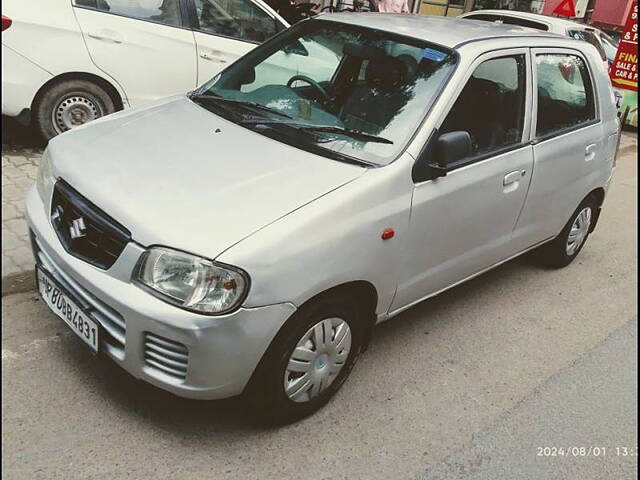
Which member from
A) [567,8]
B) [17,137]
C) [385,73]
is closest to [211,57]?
[17,137]

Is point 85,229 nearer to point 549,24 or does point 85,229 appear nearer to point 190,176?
point 190,176

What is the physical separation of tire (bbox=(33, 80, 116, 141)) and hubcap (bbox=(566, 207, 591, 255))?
394 centimetres

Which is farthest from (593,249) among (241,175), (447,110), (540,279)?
(241,175)

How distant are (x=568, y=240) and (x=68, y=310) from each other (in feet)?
12.1

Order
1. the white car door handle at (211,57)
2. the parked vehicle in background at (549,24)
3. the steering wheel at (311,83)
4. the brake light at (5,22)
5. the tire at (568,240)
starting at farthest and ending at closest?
1. the parked vehicle in background at (549,24)
2. the white car door handle at (211,57)
3. the brake light at (5,22)
4. the tire at (568,240)
5. the steering wheel at (311,83)

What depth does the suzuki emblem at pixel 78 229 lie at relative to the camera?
8.74 ft

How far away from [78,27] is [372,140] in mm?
3366

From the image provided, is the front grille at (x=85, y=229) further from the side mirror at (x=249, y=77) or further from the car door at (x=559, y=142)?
the car door at (x=559, y=142)

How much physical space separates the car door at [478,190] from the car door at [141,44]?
315 cm

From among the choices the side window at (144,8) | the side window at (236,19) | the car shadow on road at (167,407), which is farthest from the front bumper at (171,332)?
the side window at (236,19)

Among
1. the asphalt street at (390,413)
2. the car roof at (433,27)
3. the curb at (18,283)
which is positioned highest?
the car roof at (433,27)

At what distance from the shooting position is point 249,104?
3539 mm

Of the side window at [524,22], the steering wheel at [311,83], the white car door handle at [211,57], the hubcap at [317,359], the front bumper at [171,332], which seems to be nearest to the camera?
the front bumper at [171,332]

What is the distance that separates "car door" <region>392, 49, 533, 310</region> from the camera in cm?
322
